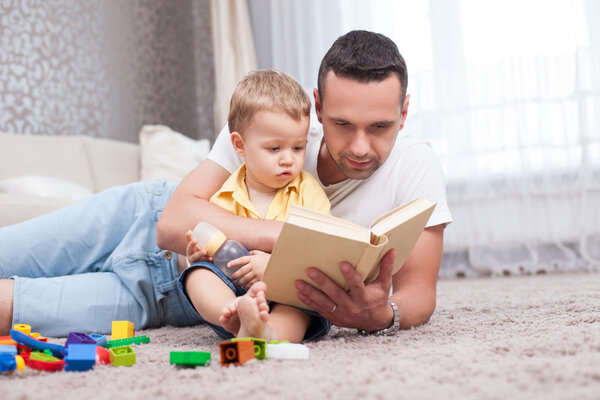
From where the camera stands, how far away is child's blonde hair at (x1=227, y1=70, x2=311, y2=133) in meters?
1.15

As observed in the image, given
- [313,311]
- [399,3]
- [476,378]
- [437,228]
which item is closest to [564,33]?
[399,3]

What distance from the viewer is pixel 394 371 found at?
2.36 ft

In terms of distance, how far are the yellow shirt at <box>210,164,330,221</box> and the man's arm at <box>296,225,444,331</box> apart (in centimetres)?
23

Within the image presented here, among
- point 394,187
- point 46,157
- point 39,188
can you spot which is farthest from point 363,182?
point 46,157

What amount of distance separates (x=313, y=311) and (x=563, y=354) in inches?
16.3

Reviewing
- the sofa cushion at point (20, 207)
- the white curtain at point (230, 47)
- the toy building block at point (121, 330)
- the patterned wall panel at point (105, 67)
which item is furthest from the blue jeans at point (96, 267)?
the white curtain at point (230, 47)

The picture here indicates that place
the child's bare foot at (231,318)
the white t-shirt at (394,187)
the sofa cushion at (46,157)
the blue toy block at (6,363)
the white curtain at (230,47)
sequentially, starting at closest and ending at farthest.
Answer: the blue toy block at (6,363)
the child's bare foot at (231,318)
the white t-shirt at (394,187)
the sofa cushion at (46,157)
the white curtain at (230,47)

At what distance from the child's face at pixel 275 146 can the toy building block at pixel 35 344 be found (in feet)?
1.63

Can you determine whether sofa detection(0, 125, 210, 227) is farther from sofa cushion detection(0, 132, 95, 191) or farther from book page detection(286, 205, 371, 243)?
book page detection(286, 205, 371, 243)

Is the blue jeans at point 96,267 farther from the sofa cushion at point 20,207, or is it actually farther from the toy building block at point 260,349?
the toy building block at point 260,349

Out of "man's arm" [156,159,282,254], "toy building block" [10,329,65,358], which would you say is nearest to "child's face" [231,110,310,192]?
"man's arm" [156,159,282,254]

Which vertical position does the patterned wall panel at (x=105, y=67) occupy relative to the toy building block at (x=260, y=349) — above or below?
above

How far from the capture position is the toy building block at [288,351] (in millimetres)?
827

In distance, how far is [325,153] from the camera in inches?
51.4
